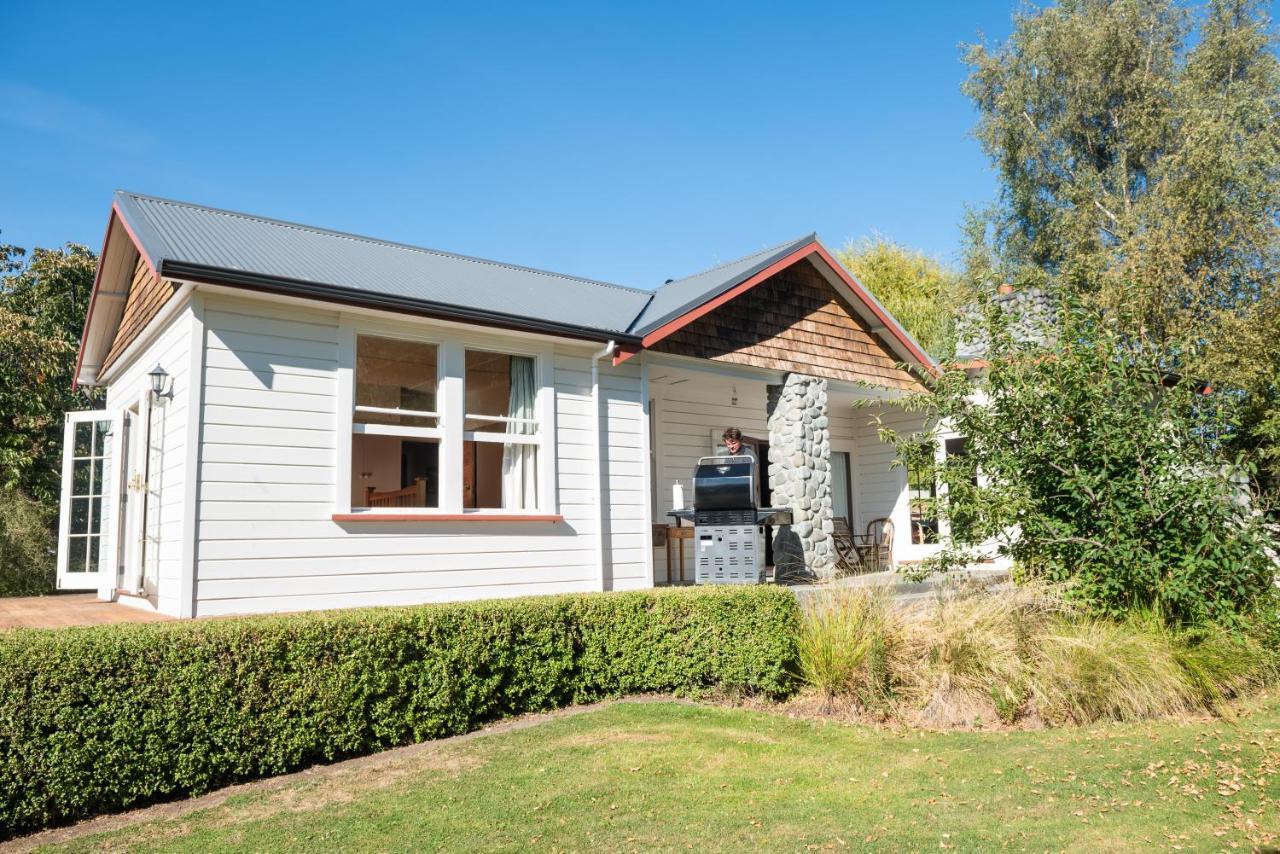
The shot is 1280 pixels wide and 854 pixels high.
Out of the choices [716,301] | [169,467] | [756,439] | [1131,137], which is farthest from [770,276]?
[1131,137]

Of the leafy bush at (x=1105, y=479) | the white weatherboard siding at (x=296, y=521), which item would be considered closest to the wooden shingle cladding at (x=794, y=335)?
the white weatherboard siding at (x=296, y=521)

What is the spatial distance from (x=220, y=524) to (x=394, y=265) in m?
4.25

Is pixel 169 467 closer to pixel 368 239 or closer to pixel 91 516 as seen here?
pixel 91 516

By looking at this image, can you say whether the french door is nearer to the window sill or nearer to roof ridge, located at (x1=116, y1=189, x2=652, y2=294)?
roof ridge, located at (x1=116, y1=189, x2=652, y2=294)

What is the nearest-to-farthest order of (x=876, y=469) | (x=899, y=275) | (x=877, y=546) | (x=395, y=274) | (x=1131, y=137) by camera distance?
1. (x=395, y=274)
2. (x=877, y=546)
3. (x=876, y=469)
4. (x=1131, y=137)
5. (x=899, y=275)

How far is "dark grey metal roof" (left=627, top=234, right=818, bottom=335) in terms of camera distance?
1070 centimetres

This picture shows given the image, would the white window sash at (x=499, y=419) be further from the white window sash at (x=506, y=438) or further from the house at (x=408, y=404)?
the white window sash at (x=506, y=438)

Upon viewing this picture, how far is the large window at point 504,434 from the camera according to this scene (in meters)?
9.57

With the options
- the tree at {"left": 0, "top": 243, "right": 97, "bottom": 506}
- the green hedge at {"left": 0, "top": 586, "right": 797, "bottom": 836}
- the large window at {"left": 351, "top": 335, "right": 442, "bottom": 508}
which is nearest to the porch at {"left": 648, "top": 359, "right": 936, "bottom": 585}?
the large window at {"left": 351, "top": 335, "right": 442, "bottom": 508}

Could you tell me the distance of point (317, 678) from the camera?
18.4 feet

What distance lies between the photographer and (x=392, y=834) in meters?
4.36

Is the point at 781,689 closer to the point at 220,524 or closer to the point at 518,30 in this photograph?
the point at 220,524

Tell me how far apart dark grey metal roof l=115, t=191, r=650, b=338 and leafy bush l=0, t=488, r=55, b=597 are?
683 centimetres

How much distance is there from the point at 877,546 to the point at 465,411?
300 inches
